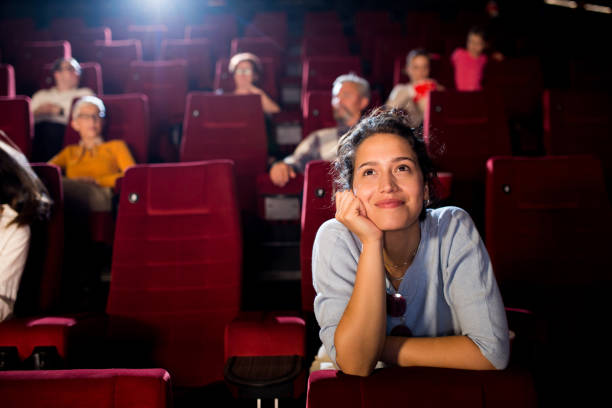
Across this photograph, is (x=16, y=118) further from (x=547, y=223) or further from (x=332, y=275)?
(x=547, y=223)

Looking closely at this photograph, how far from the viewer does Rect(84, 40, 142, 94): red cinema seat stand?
8.91 ft

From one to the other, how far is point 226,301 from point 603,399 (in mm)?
726

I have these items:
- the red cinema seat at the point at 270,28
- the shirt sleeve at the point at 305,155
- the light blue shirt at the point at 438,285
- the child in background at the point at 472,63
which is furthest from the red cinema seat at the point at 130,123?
the red cinema seat at the point at 270,28

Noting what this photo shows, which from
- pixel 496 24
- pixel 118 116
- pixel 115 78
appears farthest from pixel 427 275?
pixel 496 24

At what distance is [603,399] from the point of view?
0.92 metres

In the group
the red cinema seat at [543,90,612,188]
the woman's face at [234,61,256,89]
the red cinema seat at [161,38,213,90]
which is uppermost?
the red cinema seat at [161,38,213,90]

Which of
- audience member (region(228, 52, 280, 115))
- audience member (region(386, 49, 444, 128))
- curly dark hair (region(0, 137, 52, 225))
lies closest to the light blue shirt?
curly dark hair (region(0, 137, 52, 225))

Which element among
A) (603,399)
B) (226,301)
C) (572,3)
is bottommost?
(603,399)

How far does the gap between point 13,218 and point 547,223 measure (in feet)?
3.39

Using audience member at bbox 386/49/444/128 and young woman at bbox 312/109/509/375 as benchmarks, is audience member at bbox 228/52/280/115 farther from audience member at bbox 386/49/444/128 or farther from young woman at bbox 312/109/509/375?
young woman at bbox 312/109/509/375

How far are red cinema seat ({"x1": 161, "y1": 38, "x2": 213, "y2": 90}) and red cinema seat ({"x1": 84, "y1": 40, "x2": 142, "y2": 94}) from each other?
192 millimetres

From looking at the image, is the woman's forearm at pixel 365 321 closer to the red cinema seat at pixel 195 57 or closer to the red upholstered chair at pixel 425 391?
the red upholstered chair at pixel 425 391

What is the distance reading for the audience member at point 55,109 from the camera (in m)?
1.79

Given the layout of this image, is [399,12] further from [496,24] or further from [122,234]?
[122,234]
